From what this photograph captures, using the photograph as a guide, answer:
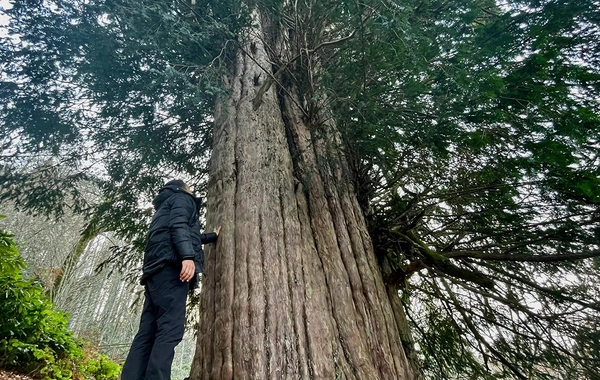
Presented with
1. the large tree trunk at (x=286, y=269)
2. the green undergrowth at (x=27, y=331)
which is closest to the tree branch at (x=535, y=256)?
the large tree trunk at (x=286, y=269)

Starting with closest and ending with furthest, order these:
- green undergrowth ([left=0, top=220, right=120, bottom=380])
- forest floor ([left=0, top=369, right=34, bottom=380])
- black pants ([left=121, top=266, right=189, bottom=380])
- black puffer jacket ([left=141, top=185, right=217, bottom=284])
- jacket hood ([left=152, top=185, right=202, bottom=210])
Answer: black pants ([left=121, top=266, right=189, bottom=380]), black puffer jacket ([left=141, top=185, right=217, bottom=284]), jacket hood ([left=152, top=185, right=202, bottom=210]), forest floor ([left=0, top=369, right=34, bottom=380]), green undergrowth ([left=0, top=220, right=120, bottom=380])

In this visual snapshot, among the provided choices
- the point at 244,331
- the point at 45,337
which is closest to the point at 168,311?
the point at 244,331

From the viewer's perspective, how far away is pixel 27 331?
467 centimetres

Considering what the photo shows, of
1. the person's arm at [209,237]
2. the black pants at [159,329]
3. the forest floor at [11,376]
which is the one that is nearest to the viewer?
the black pants at [159,329]

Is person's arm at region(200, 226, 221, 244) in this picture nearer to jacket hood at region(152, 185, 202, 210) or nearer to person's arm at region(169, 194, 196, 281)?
person's arm at region(169, 194, 196, 281)

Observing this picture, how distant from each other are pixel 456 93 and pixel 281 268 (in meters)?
2.06

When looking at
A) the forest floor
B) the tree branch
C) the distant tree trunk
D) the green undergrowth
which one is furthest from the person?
the distant tree trunk

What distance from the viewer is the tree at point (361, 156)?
2248 millimetres

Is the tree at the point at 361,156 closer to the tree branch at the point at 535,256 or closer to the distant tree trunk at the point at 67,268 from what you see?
the tree branch at the point at 535,256

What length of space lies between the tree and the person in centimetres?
19

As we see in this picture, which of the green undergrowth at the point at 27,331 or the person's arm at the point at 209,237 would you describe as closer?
the person's arm at the point at 209,237

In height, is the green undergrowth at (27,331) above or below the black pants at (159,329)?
above

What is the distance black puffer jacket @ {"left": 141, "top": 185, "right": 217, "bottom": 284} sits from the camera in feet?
7.37

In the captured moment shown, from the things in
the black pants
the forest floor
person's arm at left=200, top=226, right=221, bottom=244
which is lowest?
the black pants
